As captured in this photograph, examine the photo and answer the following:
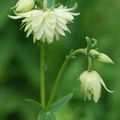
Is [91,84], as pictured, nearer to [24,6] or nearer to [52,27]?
[52,27]

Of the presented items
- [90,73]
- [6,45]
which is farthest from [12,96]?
[90,73]

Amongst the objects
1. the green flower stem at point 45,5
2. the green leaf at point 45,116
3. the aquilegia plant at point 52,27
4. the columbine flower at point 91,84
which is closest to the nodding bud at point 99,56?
the aquilegia plant at point 52,27

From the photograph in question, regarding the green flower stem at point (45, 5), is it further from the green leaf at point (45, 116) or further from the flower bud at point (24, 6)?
the green leaf at point (45, 116)

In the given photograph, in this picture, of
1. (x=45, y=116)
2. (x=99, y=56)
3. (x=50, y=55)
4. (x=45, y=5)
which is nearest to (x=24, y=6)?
(x=45, y=5)

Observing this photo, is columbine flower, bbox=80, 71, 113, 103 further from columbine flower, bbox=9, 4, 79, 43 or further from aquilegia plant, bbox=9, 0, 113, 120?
columbine flower, bbox=9, 4, 79, 43

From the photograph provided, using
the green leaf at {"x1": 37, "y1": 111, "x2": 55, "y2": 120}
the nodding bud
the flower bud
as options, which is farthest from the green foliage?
the flower bud
